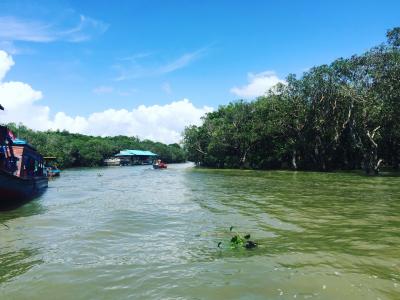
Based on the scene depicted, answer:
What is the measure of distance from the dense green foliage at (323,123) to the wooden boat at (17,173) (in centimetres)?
3546

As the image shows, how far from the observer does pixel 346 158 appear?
60406 millimetres

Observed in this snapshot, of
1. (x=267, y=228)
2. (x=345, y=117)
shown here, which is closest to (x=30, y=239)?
(x=267, y=228)

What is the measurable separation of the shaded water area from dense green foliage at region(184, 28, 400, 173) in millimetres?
31126

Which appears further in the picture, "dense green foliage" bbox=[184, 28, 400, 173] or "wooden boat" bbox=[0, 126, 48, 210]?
"dense green foliage" bbox=[184, 28, 400, 173]

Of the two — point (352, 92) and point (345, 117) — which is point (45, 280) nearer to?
point (352, 92)

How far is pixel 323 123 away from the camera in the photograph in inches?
2224

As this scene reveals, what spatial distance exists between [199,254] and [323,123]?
5055 centimetres

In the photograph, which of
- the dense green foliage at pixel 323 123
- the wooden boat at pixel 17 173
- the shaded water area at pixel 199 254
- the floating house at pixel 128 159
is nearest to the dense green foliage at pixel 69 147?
the floating house at pixel 128 159

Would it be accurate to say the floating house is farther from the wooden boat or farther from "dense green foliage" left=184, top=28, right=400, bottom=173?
the wooden boat

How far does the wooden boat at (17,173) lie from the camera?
62.0ft

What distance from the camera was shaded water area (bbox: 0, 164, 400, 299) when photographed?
725 cm

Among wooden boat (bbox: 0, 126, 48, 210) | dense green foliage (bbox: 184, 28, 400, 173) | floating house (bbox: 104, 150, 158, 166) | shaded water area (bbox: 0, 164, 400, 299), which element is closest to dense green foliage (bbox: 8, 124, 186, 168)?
floating house (bbox: 104, 150, 158, 166)

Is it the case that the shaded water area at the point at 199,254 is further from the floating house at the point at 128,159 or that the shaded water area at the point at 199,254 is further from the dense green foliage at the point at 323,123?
the floating house at the point at 128,159

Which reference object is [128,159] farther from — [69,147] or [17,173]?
[17,173]
